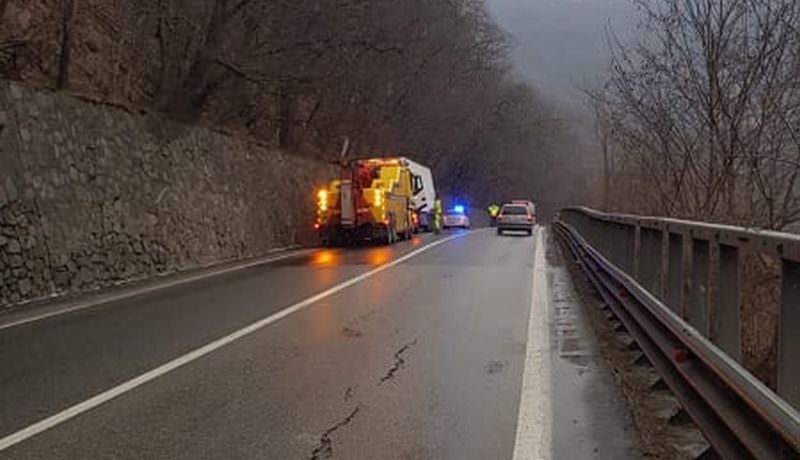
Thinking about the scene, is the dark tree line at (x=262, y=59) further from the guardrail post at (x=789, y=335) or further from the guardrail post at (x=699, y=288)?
the guardrail post at (x=789, y=335)

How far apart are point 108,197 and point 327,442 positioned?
13799 millimetres

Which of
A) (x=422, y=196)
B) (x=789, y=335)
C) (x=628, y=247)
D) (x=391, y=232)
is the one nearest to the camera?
(x=789, y=335)

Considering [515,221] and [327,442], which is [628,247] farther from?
[515,221]

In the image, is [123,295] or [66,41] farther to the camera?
[66,41]

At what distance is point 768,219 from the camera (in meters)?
11.8

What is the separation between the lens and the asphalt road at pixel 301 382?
617 centimetres

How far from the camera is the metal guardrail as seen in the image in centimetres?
430

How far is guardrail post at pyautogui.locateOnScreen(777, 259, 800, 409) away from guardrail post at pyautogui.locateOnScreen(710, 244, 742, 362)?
1138 mm

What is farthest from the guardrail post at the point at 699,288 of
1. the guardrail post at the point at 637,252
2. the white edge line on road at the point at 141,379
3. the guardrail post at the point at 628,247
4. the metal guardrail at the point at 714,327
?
the white edge line on road at the point at 141,379

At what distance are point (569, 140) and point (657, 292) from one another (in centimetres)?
9437

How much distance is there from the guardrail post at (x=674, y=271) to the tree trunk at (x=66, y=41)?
15.7 metres

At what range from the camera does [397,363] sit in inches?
354

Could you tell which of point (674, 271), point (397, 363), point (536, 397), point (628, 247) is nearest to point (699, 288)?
point (674, 271)

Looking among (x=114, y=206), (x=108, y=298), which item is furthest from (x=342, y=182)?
(x=108, y=298)
